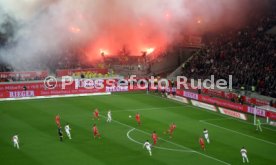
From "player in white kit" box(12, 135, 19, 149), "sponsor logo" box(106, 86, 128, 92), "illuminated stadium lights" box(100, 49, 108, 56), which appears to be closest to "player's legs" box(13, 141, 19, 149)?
"player in white kit" box(12, 135, 19, 149)

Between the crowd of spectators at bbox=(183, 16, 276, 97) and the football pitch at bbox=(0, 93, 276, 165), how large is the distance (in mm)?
6625

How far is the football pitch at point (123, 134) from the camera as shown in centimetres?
3219

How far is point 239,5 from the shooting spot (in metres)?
61.2

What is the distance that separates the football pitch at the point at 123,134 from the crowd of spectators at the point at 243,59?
261 inches

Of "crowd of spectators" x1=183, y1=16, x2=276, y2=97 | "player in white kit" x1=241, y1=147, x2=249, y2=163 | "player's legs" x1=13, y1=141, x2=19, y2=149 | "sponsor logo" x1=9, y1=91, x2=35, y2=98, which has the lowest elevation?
"player in white kit" x1=241, y1=147, x2=249, y2=163

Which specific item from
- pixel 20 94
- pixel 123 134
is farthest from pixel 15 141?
pixel 20 94

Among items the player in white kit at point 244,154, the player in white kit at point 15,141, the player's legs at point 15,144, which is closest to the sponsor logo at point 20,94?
the player in white kit at point 15,141

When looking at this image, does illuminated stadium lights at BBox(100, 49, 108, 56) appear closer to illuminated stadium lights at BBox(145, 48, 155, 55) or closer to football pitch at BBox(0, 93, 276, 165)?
illuminated stadium lights at BBox(145, 48, 155, 55)

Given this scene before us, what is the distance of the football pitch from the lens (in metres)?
32.2

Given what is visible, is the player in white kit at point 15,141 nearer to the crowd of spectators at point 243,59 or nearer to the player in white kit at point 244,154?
the player in white kit at point 244,154

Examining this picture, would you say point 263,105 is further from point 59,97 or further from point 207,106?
point 59,97

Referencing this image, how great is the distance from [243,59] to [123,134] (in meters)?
21.0

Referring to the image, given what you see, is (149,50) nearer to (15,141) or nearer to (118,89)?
(118,89)

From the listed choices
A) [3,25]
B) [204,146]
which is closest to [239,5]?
[204,146]
